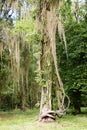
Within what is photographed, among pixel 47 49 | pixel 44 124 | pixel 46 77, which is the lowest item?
pixel 44 124

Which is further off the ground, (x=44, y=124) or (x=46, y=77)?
(x=46, y=77)

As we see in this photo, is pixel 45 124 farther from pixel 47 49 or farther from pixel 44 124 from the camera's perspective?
pixel 47 49

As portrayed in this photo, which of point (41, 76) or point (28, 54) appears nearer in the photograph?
point (41, 76)

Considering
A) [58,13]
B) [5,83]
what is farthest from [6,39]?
[58,13]

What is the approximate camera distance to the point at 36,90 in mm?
24531

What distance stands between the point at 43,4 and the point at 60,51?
3446mm

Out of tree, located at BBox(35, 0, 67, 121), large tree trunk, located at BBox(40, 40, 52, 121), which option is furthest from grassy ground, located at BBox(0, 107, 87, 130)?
large tree trunk, located at BBox(40, 40, 52, 121)

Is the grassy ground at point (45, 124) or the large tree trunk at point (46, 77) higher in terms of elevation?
the large tree trunk at point (46, 77)

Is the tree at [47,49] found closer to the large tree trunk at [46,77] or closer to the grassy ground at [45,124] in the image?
the large tree trunk at [46,77]

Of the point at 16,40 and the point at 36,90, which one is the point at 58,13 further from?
the point at 36,90

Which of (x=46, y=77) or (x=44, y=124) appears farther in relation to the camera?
(x=46, y=77)

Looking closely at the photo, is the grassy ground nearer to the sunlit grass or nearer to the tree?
the sunlit grass

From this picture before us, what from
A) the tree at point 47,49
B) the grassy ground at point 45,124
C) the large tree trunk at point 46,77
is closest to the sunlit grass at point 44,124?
the grassy ground at point 45,124

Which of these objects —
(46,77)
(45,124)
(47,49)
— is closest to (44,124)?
(45,124)
